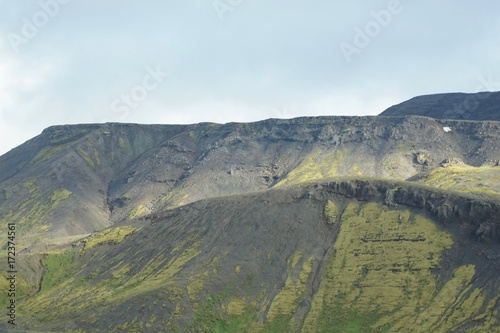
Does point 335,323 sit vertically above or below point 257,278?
below

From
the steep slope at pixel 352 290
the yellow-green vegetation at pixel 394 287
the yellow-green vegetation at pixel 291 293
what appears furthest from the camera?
the yellow-green vegetation at pixel 291 293

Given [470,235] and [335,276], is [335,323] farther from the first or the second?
[470,235]

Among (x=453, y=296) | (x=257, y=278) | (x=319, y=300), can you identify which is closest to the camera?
(x=453, y=296)

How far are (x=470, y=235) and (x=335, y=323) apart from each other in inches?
1821

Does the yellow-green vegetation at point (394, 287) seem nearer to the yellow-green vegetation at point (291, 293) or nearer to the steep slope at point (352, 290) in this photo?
the steep slope at point (352, 290)

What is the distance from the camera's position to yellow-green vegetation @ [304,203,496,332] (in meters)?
166

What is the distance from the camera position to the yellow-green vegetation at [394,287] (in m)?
166

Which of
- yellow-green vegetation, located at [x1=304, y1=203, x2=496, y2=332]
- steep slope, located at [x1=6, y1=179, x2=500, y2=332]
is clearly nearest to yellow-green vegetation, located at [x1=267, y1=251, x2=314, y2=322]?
steep slope, located at [x1=6, y1=179, x2=500, y2=332]

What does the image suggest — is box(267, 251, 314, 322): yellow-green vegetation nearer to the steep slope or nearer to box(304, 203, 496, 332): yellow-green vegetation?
the steep slope

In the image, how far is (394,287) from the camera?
178m

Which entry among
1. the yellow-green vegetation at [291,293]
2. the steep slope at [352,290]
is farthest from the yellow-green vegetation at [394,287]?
the yellow-green vegetation at [291,293]

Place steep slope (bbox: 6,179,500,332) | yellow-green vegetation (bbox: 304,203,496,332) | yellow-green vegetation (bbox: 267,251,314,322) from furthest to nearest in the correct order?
1. yellow-green vegetation (bbox: 267,251,314,322)
2. steep slope (bbox: 6,179,500,332)
3. yellow-green vegetation (bbox: 304,203,496,332)

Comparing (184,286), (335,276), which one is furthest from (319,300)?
(184,286)

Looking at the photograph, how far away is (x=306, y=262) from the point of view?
19725 cm
